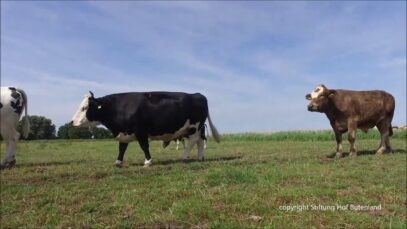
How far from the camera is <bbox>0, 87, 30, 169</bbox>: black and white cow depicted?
1307cm

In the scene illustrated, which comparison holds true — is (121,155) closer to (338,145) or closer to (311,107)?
(311,107)

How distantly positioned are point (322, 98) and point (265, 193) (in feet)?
22.4

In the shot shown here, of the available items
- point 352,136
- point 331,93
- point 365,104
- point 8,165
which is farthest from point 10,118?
point 365,104

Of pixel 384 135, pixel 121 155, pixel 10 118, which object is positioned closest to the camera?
pixel 121 155

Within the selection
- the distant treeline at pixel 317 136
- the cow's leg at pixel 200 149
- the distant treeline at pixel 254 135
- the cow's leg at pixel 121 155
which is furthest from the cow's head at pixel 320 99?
the distant treeline at pixel 317 136

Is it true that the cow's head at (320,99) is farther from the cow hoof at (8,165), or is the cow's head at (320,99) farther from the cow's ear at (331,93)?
the cow hoof at (8,165)

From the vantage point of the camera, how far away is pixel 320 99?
45.6 ft

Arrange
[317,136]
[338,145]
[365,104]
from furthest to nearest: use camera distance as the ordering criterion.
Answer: [317,136] → [365,104] → [338,145]

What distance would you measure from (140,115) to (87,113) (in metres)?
1.52

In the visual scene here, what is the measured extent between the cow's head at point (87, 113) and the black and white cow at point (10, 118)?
1920 mm

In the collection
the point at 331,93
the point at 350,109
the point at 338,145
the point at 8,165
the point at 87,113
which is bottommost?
the point at 8,165

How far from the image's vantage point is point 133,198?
782 centimetres

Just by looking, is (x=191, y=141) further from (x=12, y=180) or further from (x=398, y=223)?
(x=398, y=223)

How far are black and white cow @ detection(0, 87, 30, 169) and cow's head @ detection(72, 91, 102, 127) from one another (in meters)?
1.92
